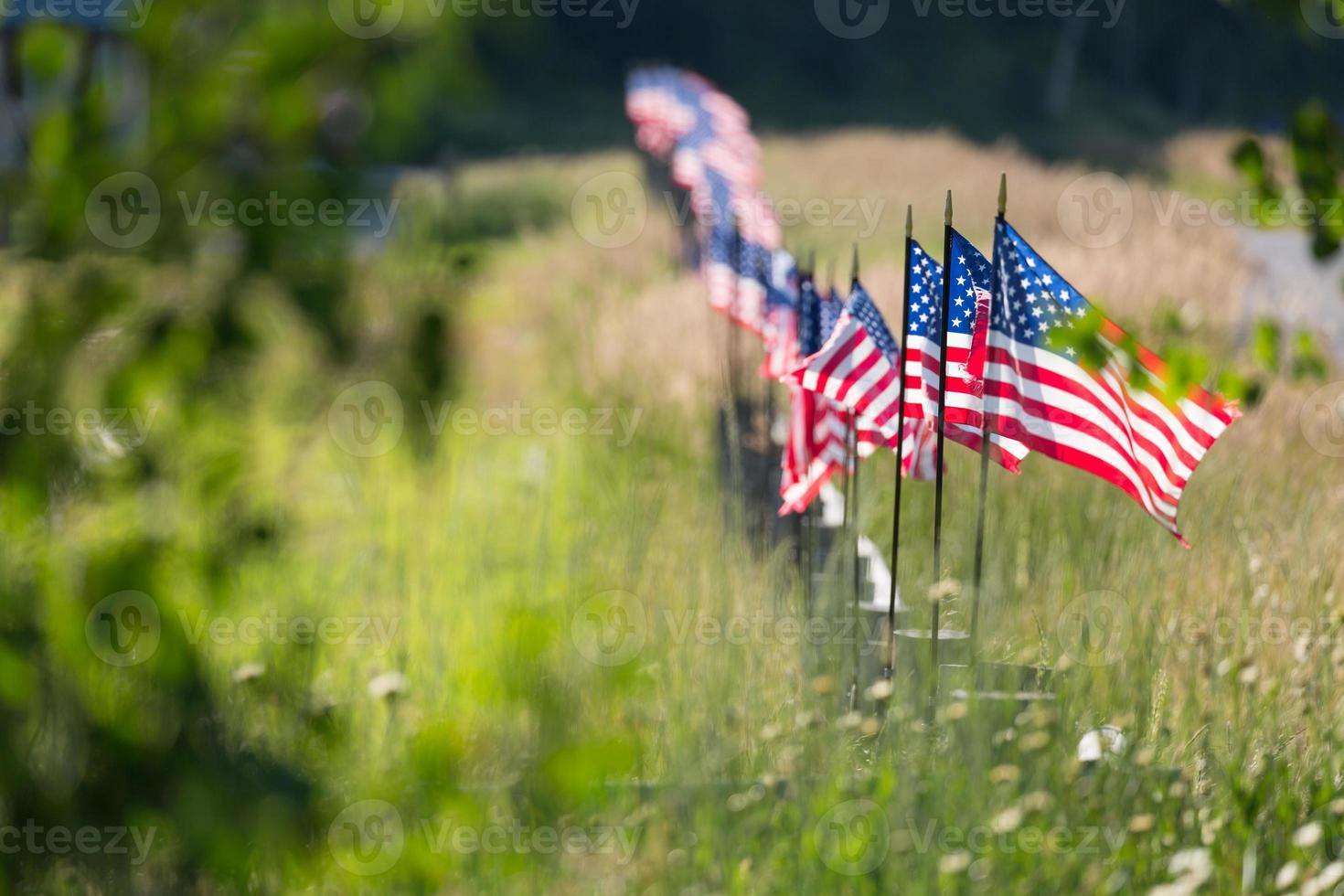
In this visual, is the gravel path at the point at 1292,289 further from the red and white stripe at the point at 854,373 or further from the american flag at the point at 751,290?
the red and white stripe at the point at 854,373

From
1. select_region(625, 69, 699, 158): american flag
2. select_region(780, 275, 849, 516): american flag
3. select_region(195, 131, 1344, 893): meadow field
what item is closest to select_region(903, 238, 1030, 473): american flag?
select_region(195, 131, 1344, 893): meadow field

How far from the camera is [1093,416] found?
4305 millimetres

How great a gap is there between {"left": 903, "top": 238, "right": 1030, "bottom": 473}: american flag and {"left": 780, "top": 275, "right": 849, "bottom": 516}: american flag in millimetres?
840

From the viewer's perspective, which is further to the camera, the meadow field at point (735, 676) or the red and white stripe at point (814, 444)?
the red and white stripe at point (814, 444)

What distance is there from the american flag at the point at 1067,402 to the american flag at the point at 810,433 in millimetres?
1220

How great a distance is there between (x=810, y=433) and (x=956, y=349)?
129cm

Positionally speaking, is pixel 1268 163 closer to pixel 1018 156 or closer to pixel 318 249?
pixel 318 249

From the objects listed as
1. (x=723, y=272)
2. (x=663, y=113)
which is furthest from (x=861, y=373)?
(x=663, y=113)

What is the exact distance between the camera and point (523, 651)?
63.6 inches

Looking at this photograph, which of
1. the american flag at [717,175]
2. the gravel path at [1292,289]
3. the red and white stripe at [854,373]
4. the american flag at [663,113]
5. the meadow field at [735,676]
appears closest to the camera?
the meadow field at [735,676]

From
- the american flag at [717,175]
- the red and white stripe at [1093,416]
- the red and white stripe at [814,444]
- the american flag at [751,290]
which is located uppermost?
the american flag at [717,175]

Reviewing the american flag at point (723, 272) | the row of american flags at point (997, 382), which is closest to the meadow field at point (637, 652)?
the row of american flags at point (997, 382)

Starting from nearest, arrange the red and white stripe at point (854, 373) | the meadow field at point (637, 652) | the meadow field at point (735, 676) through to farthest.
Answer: the meadow field at point (637, 652) → the meadow field at point (735, 676) → the red and white stripe at point (854, 373)

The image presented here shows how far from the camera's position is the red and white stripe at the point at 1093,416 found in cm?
429
